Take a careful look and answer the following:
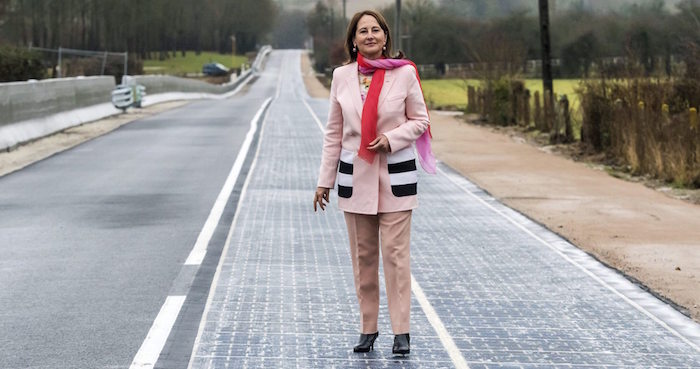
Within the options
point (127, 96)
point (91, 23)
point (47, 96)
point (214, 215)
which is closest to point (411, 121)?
point (214, 215)

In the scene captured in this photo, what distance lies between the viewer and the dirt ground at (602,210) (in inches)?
417

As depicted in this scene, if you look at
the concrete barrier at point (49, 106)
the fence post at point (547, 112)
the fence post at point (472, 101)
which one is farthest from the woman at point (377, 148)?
the fence post at point (472, 101)

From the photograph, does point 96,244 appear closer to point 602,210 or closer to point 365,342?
point 365,342

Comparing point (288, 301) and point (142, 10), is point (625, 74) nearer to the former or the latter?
point (288, 301)

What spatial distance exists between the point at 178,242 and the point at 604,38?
226ft

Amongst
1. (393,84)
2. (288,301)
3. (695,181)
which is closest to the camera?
(393,84)

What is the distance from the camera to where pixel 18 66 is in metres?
42.9

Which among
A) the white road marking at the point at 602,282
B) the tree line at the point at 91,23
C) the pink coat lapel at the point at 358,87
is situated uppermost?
the tree line at the point at 91,23

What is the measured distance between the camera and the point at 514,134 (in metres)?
33.0

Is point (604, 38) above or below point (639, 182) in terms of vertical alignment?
above

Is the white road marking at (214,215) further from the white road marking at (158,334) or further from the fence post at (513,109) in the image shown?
the fence post at (513,109)

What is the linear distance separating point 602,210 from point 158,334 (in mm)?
8688

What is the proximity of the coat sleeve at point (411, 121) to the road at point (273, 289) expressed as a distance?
1257mm

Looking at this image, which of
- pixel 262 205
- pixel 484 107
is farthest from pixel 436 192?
pixel 484 107
